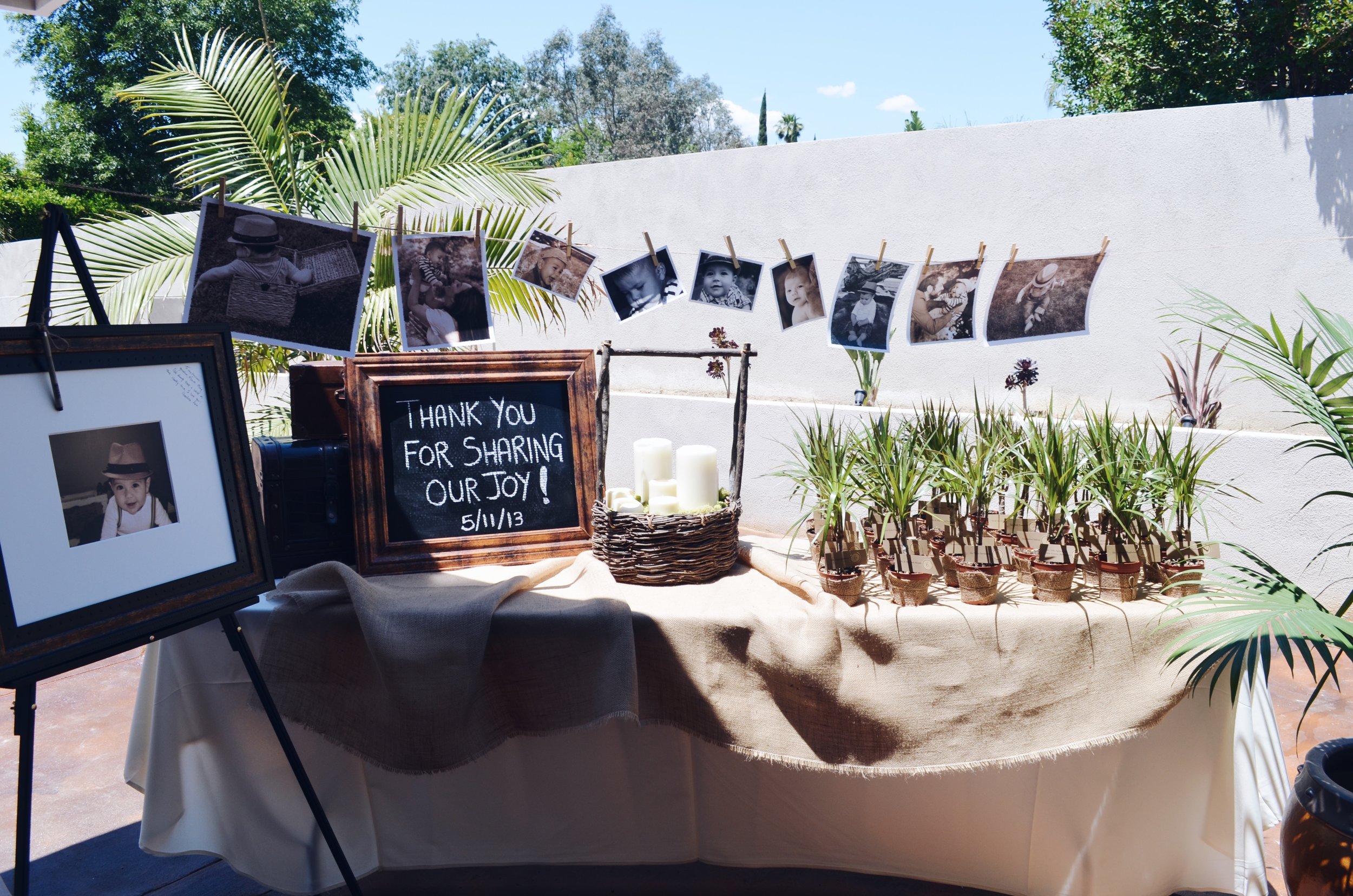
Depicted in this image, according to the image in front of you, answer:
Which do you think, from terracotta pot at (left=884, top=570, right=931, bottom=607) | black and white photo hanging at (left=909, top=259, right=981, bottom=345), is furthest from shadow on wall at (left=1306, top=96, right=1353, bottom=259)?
terracotta pot at (left=884, top=570, right=931, bottom=607)

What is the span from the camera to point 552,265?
2.43 meters

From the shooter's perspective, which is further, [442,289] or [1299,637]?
[442,289]

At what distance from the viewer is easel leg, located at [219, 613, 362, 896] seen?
1437 millimetres

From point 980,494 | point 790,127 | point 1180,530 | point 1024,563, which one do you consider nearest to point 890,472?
point 980,494

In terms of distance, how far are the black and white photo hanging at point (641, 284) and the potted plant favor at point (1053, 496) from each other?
1219mm

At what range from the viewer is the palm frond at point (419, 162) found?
3.31 meters

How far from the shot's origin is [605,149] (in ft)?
78.1

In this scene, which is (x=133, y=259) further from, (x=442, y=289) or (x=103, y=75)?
(x=103, y=75)

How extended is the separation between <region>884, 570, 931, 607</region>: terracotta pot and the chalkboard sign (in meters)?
0.72

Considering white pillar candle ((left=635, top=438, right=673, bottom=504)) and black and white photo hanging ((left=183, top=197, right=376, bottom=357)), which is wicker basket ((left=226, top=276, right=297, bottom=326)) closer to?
black and white photo hanging ((left=183, top=197, right=376, bottom=357))

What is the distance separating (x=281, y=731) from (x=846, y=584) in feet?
3.44

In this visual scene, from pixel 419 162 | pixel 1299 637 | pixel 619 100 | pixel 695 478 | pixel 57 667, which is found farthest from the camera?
pixel 619 100

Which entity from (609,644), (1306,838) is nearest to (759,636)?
(609,644)

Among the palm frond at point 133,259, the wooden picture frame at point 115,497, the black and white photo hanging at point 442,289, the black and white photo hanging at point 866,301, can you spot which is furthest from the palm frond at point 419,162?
the wooden picture frame at point 115,497
